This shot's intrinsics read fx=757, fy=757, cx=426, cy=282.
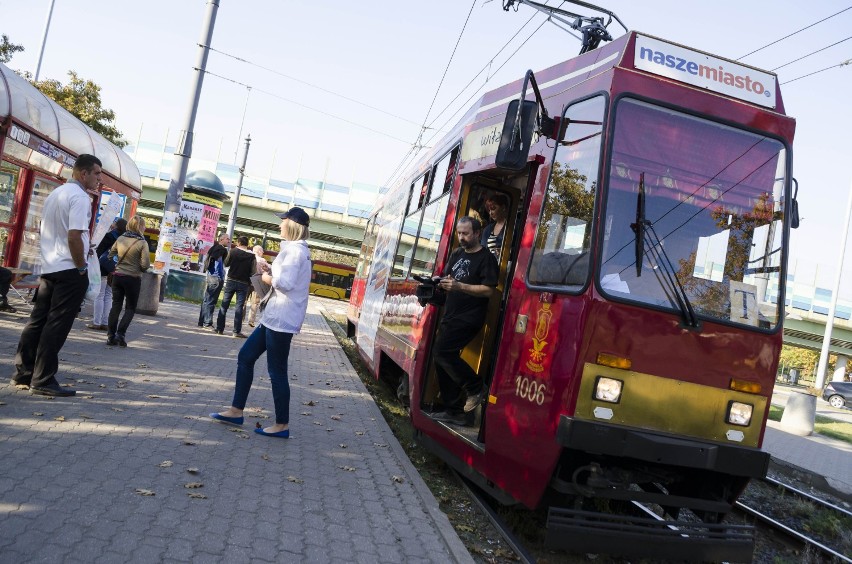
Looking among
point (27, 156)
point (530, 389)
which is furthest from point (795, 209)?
point (27, 156)

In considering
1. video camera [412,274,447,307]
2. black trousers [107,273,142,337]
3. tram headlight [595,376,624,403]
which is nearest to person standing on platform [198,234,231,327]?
black trousers [107,273,142,337]

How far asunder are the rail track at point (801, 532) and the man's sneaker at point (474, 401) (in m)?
Result: 2.37

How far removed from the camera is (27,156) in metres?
11.1

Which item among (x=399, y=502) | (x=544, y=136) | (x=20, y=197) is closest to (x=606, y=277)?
(x=544, y=136)

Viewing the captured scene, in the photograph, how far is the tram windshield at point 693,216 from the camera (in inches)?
192

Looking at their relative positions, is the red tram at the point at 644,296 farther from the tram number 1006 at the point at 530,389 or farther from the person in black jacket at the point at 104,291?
the person in black jacket at the point at 104,291

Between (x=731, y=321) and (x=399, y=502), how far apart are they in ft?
8.34

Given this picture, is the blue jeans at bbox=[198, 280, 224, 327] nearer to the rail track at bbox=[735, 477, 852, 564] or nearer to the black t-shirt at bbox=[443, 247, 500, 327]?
the black t-shirt at bbox=[443, 247, 500, 327]

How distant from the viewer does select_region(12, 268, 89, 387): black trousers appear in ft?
20.4

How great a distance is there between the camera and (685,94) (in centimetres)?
515

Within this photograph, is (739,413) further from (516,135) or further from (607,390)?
(516,135)

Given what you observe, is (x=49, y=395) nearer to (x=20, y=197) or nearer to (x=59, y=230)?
(x=59, y=230)

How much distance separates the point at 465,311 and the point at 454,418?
0.94 m

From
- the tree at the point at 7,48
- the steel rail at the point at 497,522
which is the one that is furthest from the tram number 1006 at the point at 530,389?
the tree at the point at 7,48
